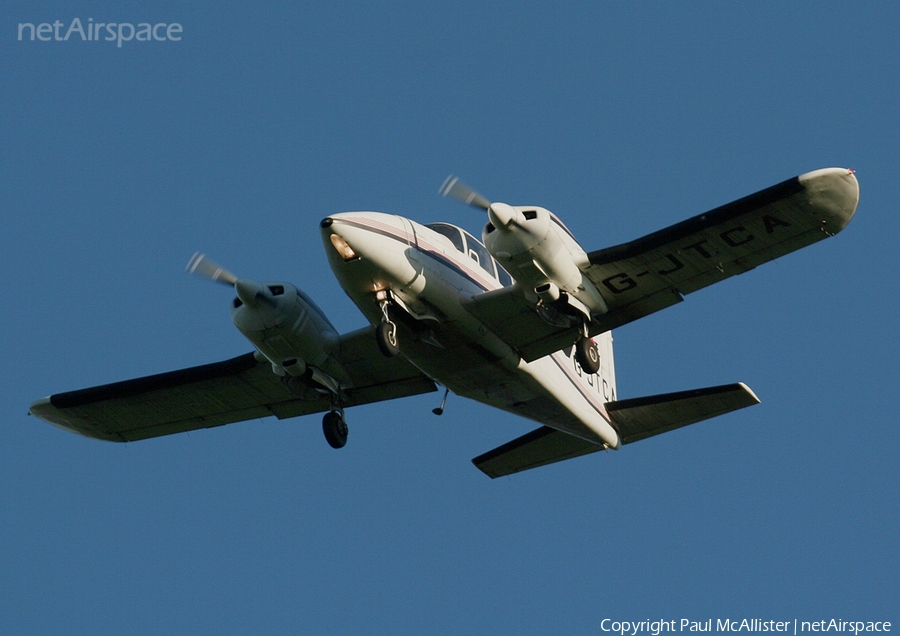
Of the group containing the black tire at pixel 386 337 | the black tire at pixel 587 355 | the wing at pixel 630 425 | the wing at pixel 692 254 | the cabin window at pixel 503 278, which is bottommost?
the black tire at pixel 386 337

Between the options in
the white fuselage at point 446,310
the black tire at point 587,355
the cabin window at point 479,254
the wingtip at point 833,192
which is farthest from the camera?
the cabin window at point 479,254

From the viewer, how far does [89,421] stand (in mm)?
23125

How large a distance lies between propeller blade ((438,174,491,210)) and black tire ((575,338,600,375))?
102 inches

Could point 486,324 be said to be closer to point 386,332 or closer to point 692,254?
point 386,332

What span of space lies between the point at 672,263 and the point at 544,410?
13.2 feet

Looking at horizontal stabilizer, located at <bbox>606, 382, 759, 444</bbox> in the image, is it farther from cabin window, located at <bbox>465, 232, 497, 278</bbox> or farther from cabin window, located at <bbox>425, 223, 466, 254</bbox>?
cabin window, located at <bbox>425, 223, 466, 254</bbox>

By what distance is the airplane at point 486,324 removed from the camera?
706 inches

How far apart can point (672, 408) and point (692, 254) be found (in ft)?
14.1

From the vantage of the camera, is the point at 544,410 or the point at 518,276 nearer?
the point at 518,276

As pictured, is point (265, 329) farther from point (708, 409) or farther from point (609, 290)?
point (708, 409)

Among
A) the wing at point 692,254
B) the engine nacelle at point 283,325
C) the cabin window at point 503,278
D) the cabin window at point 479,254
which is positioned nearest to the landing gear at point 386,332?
the wing at point 692,254

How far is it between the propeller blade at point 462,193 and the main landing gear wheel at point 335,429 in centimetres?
436

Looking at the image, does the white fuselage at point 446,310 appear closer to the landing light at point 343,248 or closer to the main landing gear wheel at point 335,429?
the landing light at point 343,248

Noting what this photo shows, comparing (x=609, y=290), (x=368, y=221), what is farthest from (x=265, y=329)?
(x=609, y=290)
